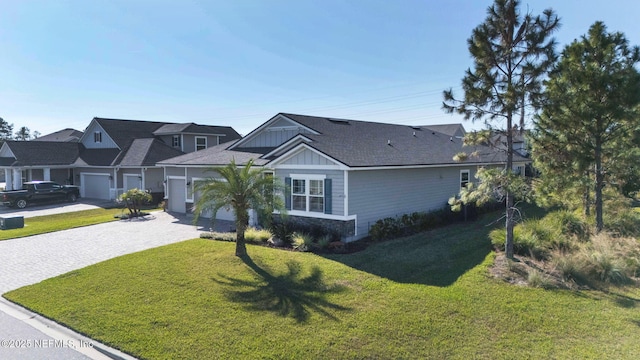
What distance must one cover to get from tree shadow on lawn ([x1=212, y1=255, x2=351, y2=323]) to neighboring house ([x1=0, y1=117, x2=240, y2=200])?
2027 centimetres

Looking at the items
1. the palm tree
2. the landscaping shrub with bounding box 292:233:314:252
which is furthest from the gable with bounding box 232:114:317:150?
the palm tree

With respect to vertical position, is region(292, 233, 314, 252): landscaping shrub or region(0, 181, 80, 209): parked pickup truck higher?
region(0, 181, 80, 209): parked pickup truck

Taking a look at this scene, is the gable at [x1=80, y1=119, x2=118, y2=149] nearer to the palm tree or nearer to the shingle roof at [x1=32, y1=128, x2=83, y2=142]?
the shingle roof at [x1=32, y1=128, x2=83, y2=142]

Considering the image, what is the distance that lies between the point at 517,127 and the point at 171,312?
33.2 ft

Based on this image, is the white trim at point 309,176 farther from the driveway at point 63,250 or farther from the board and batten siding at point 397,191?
the driveway at point 63,250

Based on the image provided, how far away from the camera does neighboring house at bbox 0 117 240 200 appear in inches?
1141

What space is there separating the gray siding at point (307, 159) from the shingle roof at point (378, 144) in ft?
0.96

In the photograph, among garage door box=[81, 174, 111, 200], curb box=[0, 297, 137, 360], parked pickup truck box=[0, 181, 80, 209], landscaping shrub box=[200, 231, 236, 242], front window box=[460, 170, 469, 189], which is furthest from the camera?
garage door box=[81, 174, 111, 200]

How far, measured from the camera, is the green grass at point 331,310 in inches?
259

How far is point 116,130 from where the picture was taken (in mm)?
34250

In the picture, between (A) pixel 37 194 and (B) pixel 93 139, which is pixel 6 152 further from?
(A) pixel 37 194

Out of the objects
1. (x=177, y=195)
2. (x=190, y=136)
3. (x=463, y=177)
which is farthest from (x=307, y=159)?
(x=190, y=136)

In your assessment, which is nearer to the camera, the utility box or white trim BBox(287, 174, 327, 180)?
white trim BBox(287, 174, 327, 180)

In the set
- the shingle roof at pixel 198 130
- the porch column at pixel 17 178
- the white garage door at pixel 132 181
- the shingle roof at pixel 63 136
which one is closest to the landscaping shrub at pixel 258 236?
the white garage door at pixel 132 181
